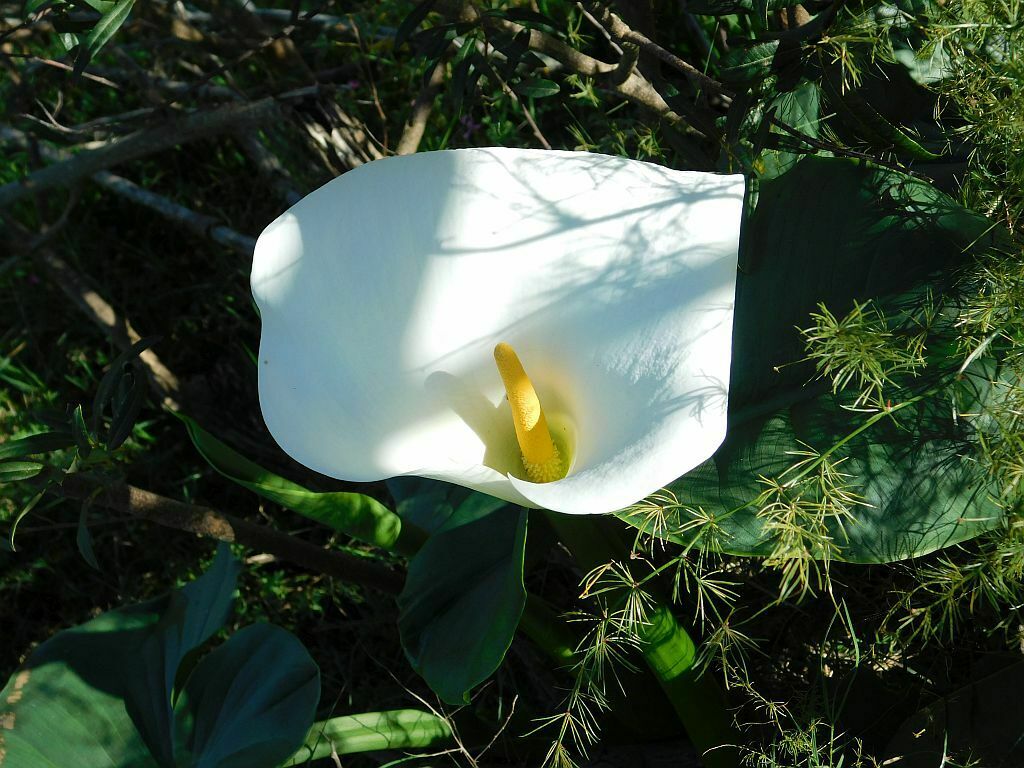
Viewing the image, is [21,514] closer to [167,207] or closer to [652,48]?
[652,48]

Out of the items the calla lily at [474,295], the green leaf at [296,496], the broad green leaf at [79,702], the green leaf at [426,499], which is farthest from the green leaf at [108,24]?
the broad green leaf at [79,702]

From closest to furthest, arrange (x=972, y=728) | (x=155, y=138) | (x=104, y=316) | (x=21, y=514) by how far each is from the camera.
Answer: (x=21, y=514) < (x=972, y=728) < (x=155, y=138) < (x=104, y=316)

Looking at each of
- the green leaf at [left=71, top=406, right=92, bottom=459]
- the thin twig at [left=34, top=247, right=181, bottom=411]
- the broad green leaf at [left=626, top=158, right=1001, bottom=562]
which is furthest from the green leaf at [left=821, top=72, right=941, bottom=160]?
the thin twig at [left=34, top=247, right=181, bottom=411]

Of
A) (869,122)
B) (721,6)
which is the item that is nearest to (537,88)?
(721,6)

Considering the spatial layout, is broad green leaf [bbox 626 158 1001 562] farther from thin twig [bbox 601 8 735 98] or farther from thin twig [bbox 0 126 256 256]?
thin twig [bbox 0 126 256 256]

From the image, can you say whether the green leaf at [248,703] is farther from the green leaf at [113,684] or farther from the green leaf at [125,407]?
the green leaf at [125,407]

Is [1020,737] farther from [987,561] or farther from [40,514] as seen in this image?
[40,514]
